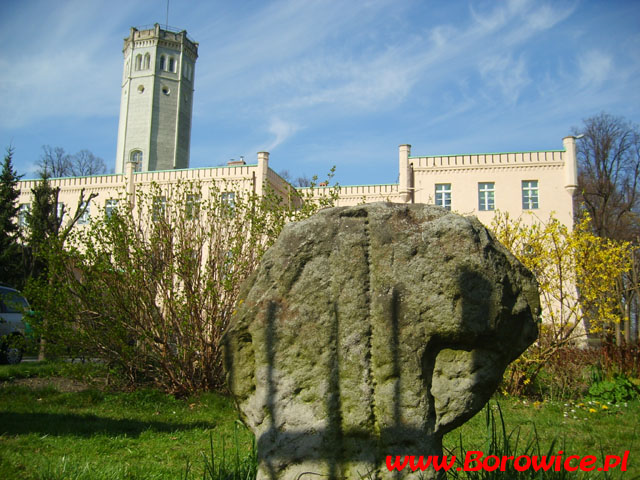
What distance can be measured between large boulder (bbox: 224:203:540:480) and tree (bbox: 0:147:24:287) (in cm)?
2496

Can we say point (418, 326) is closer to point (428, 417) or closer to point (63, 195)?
point (428, 417)

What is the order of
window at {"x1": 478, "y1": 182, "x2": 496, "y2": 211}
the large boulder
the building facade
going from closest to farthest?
the large boulder < the building facade < window at {"x1": 478, "y1": 182, "x2": 496, "y2": 211}

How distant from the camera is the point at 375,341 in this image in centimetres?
340

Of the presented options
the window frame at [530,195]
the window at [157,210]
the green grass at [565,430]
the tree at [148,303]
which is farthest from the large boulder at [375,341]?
the window frame at [530,195]

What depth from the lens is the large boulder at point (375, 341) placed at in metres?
3.30

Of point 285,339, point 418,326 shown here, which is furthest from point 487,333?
point 285,339

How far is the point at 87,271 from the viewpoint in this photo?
938 centimetres

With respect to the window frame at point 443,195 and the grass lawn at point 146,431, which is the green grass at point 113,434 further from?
the window frame at point 443,195

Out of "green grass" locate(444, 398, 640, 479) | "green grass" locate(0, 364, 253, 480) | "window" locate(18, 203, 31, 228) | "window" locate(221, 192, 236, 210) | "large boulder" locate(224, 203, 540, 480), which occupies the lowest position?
"green grass" locate(0, 364, 253, 480)

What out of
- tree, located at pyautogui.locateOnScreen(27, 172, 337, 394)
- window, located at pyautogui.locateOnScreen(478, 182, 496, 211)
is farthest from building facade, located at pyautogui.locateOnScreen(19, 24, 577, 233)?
tree, located at pyautogui.locateOnScreen(27, 172, 337, 394)

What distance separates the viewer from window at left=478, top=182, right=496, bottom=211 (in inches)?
1200

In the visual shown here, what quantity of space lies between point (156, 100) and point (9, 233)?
2496 centimetres

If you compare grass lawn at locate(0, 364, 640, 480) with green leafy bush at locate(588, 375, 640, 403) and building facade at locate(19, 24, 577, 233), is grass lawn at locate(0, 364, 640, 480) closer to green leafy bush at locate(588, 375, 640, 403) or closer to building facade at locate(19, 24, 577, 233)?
green leafy bush at locate(588, 375, 640, 403)

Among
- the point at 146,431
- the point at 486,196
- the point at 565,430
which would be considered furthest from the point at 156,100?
the point at 565,430
